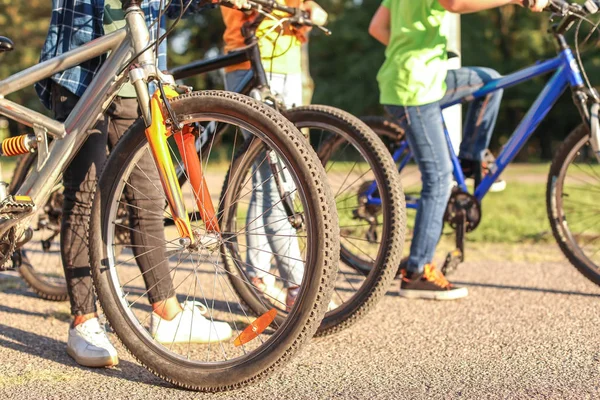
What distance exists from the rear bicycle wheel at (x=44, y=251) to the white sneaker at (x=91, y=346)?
1.15m

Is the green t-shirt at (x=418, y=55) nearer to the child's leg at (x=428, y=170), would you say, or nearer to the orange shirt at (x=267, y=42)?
the child's leg at (x=428, y=170)

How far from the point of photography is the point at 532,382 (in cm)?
267

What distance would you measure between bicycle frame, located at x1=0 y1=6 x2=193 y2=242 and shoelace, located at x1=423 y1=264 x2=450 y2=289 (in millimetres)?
1781

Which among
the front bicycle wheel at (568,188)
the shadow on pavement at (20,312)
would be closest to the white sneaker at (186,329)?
the shadow on pavement at (20,312)

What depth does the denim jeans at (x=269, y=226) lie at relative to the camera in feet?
12.2

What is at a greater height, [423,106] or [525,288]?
[423,106]

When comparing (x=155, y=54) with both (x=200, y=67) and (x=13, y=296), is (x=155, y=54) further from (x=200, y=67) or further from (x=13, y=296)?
(x=13, y=296)

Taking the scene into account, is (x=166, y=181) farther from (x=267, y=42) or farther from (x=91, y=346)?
(x=267, y=42)

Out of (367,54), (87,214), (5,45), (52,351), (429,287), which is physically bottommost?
(52,351)

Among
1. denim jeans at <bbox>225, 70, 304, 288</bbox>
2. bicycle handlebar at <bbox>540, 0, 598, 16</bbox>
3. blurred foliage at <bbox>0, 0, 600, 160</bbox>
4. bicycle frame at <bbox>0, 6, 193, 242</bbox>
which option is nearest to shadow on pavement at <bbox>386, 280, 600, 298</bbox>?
denim jeans at <bbox>225, 70, 304, 288</bbox>

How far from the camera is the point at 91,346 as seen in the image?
299 centimetres

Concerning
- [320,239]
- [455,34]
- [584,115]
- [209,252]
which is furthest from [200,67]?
[455,34]

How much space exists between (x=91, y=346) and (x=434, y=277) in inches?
74.5

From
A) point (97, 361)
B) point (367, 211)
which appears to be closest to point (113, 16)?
point (97, 361)
